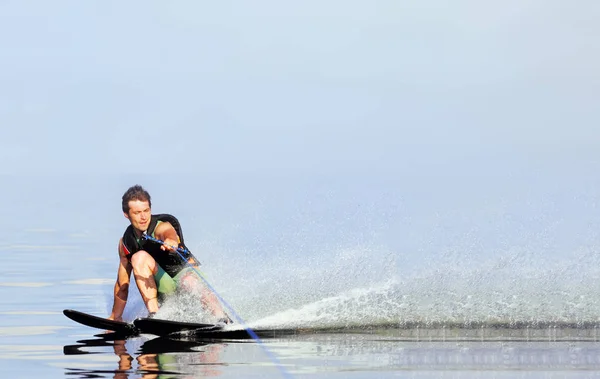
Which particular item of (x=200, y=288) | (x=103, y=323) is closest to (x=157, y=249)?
(x=200, y=288)

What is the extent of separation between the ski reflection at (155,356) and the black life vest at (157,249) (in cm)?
85

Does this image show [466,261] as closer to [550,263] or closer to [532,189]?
[550,263]

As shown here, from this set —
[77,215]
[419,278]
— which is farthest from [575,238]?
[77,215]

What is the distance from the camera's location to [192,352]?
1144cm

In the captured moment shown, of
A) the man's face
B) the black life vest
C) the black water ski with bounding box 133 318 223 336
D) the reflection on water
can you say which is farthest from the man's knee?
the reflection on water

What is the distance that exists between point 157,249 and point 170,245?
242mm

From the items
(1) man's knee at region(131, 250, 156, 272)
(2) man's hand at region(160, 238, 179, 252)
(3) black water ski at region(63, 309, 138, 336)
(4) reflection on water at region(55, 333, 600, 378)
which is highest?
(2) man's hand at region(160, 238, 179, 252)

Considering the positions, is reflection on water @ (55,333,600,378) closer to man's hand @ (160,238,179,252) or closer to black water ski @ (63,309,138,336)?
black water ski @ (63,309,138,336)

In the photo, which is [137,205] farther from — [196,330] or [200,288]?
[196,330]

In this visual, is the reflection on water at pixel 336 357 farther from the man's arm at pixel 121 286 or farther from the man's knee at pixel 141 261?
the man's arm at pixel 121 286

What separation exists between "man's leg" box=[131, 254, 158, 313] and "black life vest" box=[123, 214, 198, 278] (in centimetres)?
12

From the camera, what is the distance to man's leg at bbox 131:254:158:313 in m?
12.9

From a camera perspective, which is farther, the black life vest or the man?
the black life vest

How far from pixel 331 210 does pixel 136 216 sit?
99.5 feet
